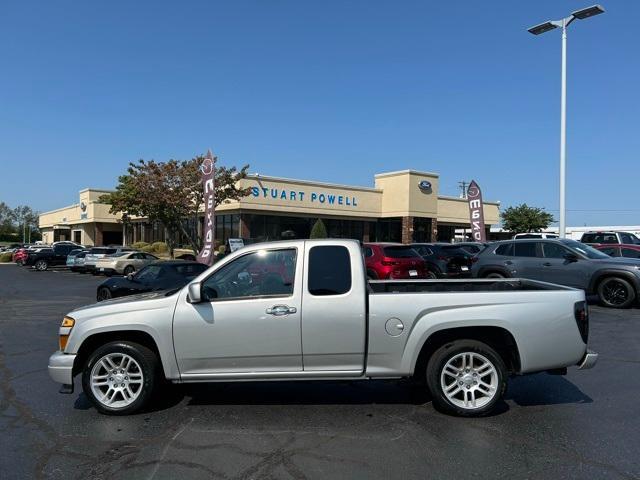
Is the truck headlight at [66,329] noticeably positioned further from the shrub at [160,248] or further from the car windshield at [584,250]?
the shrub at [160,248]

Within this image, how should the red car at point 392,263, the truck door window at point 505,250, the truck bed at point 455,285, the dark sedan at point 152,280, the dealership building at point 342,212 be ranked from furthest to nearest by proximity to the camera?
the dealership building at point 342,212
the red car at point 392,263
the truck door window at point 505,250
the dark sedan at point 152,280
the truck bed at point 455,285

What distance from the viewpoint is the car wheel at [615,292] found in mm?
12930

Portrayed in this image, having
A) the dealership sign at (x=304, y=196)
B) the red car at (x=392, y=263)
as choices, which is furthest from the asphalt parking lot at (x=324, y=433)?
the dealership sign at (x=304, y=196)

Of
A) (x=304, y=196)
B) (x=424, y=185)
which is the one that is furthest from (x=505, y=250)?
(x=424, y=185)

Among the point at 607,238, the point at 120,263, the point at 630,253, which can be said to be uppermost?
the point at 607,238

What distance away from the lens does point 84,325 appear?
5.59 meters

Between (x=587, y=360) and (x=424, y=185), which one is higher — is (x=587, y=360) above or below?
below

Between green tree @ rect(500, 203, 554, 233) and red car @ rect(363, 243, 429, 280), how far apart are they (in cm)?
4249

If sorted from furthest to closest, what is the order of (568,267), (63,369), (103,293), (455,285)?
(103,293) → (568,267) → (455,285) → (63,369)

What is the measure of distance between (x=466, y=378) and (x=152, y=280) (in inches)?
419

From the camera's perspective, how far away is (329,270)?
554 centimetres

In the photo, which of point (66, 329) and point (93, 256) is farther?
point (93, 256)

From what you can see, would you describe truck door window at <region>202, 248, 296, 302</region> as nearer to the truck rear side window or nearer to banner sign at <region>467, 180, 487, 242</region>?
the truck rear side window

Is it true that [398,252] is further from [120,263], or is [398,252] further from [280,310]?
[120,263]
